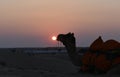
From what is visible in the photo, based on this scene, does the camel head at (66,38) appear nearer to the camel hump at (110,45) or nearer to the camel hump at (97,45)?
the camel hump at (97,45)

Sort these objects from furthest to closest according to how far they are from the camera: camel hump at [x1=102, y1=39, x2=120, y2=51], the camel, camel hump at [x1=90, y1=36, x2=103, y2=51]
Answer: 1. camel hump at [x1=90, y1=36, x2=103, y2=51]
2. camel hump at [x1=102, y1=39, x2=120, y2=51]
3. the camel

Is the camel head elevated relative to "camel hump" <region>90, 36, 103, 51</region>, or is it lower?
elevated

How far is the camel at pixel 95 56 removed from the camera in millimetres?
17906

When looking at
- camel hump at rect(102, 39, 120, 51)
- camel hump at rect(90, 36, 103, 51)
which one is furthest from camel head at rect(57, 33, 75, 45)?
camel hump at rect(102, 39, 120, 51)

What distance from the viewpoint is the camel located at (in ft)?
58.7

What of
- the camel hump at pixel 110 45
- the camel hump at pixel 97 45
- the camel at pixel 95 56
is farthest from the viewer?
the camel hump at pixel 97 45

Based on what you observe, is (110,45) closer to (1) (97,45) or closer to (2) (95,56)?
(1) (97,45)

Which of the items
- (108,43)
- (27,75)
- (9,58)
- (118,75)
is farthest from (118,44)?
(9,58)

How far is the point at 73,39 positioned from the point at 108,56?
1.57m

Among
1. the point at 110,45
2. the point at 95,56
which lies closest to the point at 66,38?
the point at 95,56

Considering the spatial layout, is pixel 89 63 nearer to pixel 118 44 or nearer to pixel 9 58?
pixel 118 44

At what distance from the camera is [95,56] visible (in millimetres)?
18156

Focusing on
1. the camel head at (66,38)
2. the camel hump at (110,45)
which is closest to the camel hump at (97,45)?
the camel hump at (110,45)

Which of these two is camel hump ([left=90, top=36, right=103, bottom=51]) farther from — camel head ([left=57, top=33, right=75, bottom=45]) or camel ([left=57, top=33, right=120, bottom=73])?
camel head ([left=57, top=33, right=75, bottom=45])
